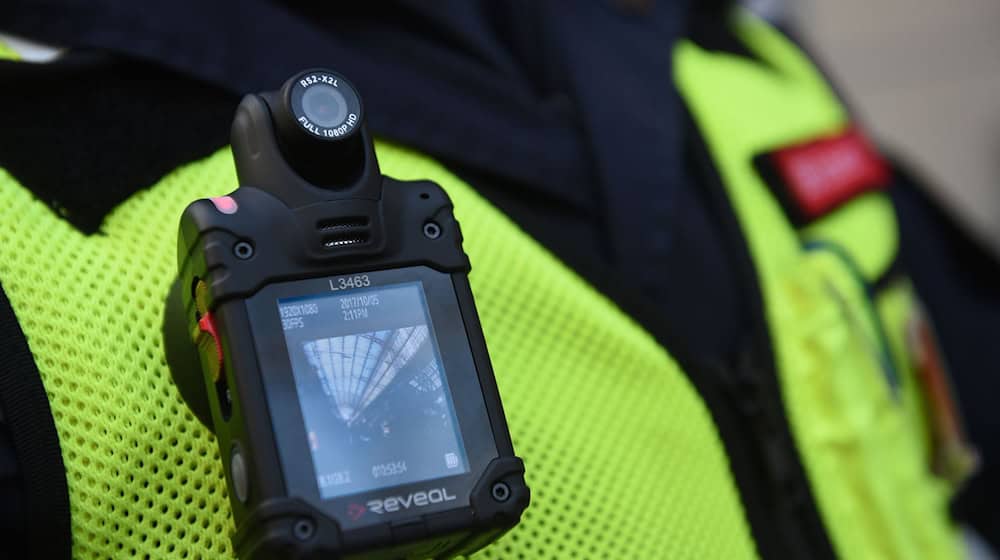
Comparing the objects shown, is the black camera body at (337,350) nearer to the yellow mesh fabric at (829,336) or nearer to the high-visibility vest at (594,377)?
the high-visibility vest at (594,377)

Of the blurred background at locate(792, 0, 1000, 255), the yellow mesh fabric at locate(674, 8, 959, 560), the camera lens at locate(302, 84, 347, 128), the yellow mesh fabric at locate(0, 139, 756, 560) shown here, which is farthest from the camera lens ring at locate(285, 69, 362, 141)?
the blurred background at locate(792, 0, 1000, 255)

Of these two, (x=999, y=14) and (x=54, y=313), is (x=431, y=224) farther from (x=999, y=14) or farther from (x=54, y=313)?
(x=999, y=14)

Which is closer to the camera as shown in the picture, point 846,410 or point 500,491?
point 500,491

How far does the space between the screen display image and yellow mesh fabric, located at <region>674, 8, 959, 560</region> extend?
29 centimetres

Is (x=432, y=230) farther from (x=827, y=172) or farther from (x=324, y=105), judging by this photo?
(x=827, y=172)

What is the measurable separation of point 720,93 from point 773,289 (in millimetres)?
147

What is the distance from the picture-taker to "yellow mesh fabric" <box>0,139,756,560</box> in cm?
44

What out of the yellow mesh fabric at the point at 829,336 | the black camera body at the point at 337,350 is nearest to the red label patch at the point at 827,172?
the yellow mesh fabric at the point at 829,336

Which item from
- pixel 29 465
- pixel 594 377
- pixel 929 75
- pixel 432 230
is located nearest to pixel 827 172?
pixel 594 377

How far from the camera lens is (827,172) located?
748 mm

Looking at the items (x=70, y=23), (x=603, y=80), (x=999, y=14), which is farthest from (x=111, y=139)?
(x=999, y=14)

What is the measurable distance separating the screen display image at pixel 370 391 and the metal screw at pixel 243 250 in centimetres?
2

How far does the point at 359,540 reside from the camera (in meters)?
0.37

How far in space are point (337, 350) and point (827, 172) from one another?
17.7 inches
